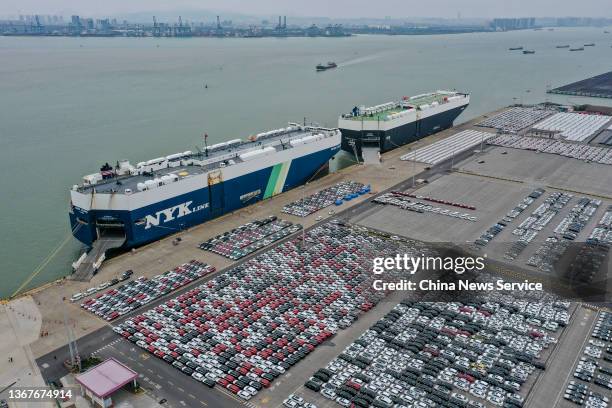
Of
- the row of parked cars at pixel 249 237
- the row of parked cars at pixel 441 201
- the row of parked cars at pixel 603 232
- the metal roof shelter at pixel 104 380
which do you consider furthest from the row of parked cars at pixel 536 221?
the metal roof shelter at pixel 104 380

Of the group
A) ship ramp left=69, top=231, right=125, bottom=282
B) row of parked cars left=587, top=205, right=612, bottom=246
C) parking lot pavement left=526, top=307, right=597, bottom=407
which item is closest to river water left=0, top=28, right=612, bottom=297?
ship ramp left=69, top=231, right=125, bottom=282

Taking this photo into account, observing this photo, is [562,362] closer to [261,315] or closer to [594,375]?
[594,375]

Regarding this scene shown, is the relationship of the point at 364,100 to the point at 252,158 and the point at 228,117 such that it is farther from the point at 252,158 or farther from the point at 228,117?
the point at 252,158

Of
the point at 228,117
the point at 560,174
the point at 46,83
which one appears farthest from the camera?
the point at 46,83

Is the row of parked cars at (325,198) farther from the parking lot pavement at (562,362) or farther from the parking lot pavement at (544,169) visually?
the parking lot pavement at (562,362)

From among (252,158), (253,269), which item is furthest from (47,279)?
(252,158)

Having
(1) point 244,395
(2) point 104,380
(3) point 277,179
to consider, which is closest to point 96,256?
(2) point 104,380
